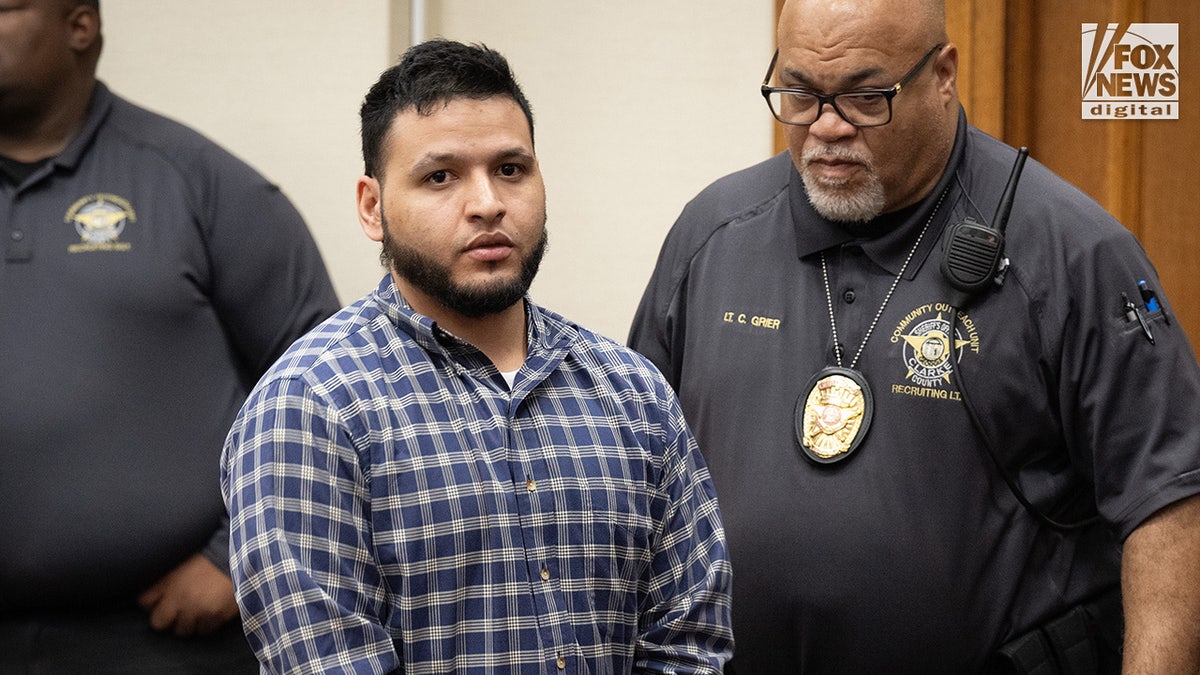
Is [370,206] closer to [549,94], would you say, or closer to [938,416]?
[938,416]

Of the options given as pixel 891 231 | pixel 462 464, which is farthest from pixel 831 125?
pixel 462 464

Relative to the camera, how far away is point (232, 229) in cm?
222

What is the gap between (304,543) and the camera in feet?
3.79

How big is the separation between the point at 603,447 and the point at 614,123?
4.52ft

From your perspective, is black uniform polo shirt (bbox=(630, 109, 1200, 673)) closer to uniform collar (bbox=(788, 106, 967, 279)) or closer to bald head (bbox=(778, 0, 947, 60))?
uniform collar (bbox=(788, 106, 967, 279))

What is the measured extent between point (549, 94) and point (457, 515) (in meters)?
1.56

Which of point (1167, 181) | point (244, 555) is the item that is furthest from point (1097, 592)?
point (244, 555)

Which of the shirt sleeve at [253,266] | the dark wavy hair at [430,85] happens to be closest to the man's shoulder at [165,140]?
the shirt sleeve at [253,266]

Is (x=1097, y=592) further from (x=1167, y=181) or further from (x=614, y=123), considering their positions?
(x=614, y=123)

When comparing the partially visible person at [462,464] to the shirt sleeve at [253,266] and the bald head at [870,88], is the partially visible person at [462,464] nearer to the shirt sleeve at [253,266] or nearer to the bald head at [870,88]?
the bald head at [870,88]

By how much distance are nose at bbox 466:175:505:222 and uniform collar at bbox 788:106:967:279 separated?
639 millimetres

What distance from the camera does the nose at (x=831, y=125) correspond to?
170 cm

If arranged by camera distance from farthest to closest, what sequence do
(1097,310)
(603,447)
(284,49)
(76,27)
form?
(284,49)
(76,27)
(1097,310)
(603,447)

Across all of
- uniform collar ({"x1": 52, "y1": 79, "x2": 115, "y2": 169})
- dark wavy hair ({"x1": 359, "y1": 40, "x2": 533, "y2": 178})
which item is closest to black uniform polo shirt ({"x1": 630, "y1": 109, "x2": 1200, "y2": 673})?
dark wavy hair ({"x1": 359, "y1": 40, "x2": 533, "y2": 178})
